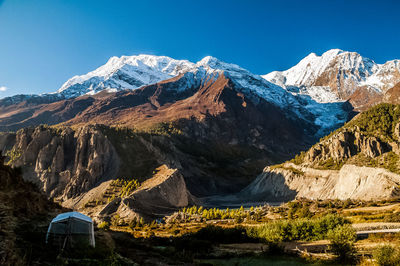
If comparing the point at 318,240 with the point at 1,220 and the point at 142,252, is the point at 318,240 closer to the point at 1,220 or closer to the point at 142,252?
the point at 142,252

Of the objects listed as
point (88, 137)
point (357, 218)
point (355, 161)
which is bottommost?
point (357, 218)

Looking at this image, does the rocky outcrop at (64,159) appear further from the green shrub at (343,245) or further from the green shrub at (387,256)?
the green shrub at (387,256)

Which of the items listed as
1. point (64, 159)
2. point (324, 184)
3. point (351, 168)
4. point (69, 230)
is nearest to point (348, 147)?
point (351, 168)

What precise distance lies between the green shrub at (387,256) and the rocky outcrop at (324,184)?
61.1 m

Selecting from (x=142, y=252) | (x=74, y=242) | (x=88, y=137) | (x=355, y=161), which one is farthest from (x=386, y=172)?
(x=88, y=137)

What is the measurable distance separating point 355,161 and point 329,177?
12.2 metres

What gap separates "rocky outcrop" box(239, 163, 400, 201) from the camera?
252ft

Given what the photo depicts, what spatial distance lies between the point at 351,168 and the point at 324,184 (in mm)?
14952

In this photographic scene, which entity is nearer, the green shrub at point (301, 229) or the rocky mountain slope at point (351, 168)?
the green shrub at point (301, 229)

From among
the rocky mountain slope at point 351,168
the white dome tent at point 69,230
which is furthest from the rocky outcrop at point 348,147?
the white dome tent at point 69,230

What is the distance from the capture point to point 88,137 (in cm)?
12412

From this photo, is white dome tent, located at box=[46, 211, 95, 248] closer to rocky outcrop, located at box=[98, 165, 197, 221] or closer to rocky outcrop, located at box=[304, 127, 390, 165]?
rocky outcrop, located at box=[98, 165, 197, 221]

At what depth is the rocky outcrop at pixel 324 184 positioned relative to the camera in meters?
76.9

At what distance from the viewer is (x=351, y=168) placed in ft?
313
